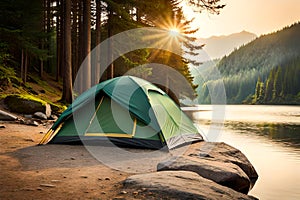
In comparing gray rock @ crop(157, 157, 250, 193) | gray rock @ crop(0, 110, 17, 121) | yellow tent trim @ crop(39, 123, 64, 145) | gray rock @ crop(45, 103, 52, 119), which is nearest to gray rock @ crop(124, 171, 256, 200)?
gray rock @ crop(157, 157, 250, 193)

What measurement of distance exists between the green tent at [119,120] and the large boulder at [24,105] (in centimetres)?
519

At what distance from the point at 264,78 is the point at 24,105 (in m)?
154

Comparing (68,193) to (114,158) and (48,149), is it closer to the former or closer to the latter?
(114,158)

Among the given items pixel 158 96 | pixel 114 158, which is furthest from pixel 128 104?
pixel 114 158

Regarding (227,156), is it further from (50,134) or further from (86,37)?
(86,37)

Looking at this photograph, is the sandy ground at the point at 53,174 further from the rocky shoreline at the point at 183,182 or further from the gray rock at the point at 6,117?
the gray rock at the point at 6,117

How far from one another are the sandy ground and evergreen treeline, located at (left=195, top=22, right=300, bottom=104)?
119m

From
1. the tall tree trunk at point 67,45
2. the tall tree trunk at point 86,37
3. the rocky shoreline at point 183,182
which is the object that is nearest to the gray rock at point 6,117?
the tall tree trunk at point 67,45

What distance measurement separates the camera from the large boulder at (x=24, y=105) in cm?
1306

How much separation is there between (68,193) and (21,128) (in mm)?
7045

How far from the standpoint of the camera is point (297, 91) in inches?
4811

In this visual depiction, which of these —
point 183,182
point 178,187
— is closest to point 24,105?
point 183,182

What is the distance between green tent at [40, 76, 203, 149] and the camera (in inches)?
313

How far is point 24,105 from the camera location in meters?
13.1
